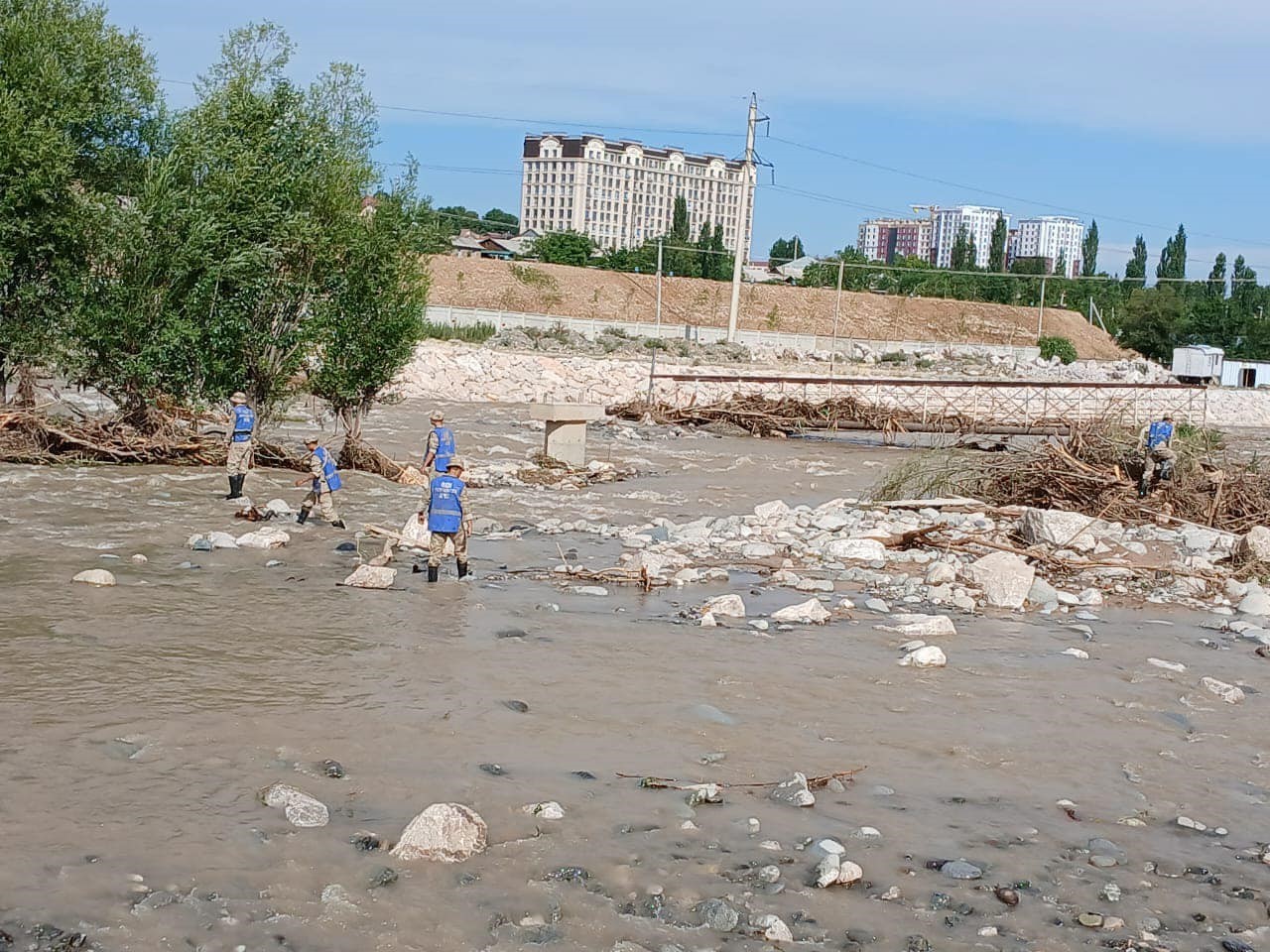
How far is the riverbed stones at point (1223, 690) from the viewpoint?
8.89 metres

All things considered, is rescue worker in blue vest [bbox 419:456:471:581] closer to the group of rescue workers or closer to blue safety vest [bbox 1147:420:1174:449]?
the group of rescue workers

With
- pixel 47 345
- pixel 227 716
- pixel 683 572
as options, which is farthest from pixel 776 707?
pixel 47 345

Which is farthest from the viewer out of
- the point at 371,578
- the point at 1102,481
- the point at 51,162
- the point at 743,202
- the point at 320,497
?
A: the point at 743,202

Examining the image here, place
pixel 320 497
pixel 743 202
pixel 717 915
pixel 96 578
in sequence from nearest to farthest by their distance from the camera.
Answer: pixel 717 915 < pixel 96 578 < pixel 320 497 < pixel 743 202

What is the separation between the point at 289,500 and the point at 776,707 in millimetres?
10081

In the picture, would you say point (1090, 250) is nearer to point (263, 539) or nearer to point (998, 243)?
point (998, 243)

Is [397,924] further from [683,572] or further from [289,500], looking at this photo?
[289,500]

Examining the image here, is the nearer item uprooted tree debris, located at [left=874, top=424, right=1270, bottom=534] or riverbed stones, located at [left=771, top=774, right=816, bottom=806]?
riverbed stones, located at [left=771, top=774, right=816, bottom=806]

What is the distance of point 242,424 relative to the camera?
51.3 ft

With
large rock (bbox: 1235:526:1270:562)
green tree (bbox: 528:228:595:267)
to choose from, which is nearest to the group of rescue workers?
large rock (bbox: 1235:526:1270:562)

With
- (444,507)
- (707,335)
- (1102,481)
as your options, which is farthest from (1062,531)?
(707,335)

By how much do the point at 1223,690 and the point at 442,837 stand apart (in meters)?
6.05

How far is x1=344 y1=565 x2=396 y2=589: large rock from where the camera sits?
11.3m

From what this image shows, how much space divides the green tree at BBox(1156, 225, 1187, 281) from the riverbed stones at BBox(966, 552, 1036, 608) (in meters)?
100
